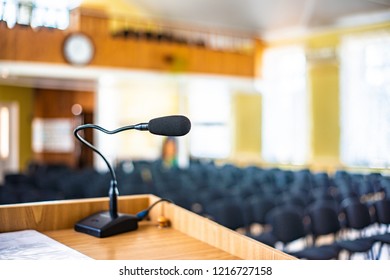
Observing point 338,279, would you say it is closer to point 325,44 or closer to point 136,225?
point 136,225

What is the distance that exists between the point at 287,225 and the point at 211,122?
9.69 meters

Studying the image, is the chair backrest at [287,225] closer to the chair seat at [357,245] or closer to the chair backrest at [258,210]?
the chair seat at [357,245]

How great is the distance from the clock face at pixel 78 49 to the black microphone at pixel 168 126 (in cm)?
774

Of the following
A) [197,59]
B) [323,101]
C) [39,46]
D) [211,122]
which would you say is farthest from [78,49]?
[323,101]

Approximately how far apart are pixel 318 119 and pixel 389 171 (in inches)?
310

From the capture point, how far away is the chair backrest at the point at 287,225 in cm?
419

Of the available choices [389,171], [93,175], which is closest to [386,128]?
[389,171]

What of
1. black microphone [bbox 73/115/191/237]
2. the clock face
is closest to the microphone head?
black microphone [bbox 73/115/191/237]

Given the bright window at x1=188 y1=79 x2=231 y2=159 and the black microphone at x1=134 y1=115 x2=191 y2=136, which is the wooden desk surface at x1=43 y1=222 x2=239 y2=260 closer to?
the black microphone at x1=134 y1=115 x2=191 y2=136

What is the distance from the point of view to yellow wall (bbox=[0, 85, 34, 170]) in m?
12.6

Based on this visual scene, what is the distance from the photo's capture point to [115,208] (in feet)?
6.98

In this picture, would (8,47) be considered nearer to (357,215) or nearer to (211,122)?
(357,215)

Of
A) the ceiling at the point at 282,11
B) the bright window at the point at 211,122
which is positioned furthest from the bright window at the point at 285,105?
the bright window at the point at 211,122

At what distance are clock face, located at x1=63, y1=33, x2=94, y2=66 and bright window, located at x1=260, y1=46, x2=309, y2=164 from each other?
4600mm
